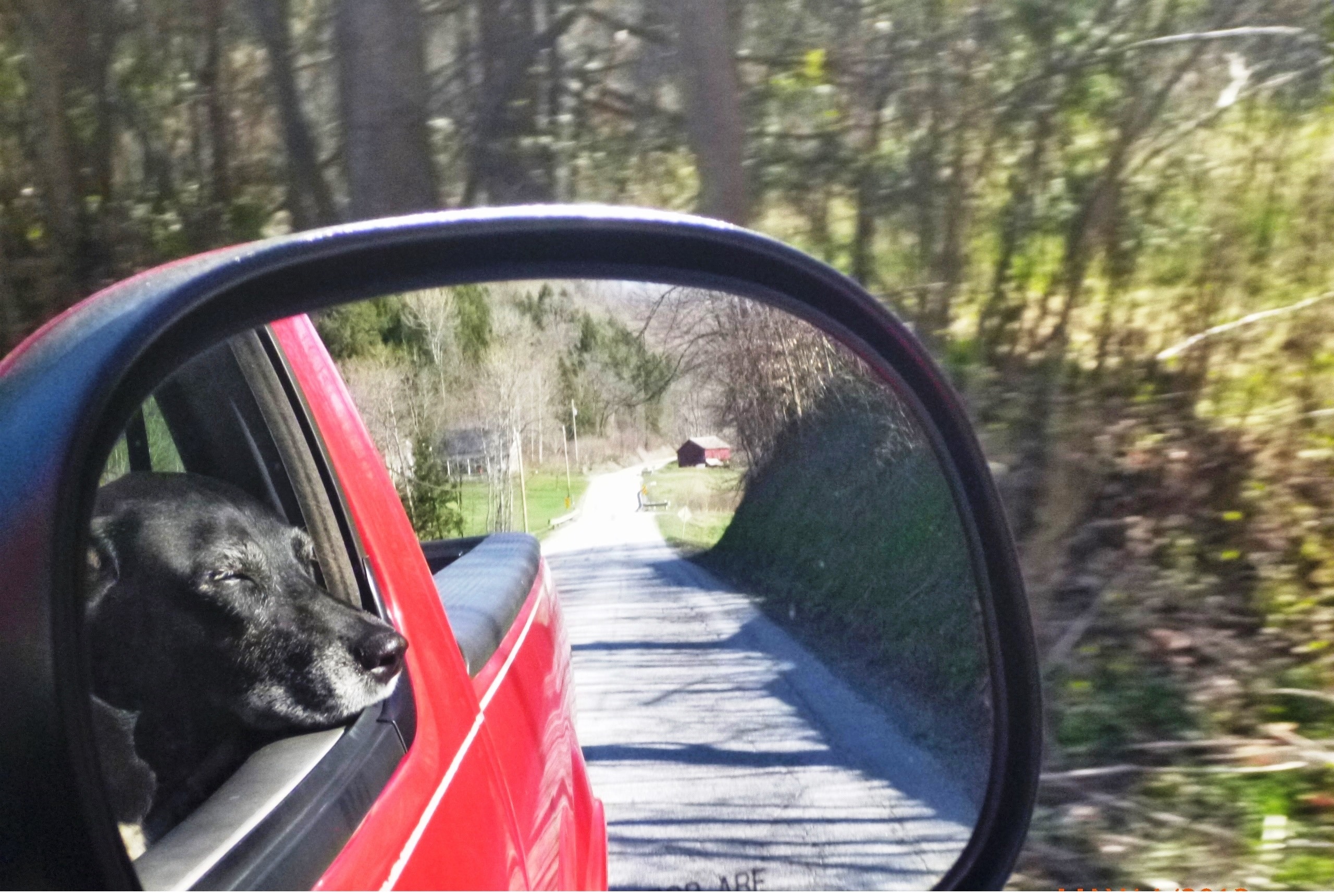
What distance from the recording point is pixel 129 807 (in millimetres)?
1224

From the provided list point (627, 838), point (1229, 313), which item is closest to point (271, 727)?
point (627, 838)

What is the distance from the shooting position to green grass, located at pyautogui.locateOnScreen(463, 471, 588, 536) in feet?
4.75

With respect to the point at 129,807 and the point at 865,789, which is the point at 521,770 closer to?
the point at 865,789

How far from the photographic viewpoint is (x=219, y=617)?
1.38 m

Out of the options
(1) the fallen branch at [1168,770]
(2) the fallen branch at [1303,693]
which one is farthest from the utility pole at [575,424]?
(2) the fallen branch at [1303,693]

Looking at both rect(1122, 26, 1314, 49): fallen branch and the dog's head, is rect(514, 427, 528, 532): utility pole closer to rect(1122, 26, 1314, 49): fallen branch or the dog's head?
the dog's head

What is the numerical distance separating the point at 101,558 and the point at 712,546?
743mm

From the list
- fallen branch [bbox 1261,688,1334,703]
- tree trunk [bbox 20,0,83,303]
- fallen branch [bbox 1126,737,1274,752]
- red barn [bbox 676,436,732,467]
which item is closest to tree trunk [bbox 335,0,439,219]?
tree trunk [bbox 20,0,83,303]

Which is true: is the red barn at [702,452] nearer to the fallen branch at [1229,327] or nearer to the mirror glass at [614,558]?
the mirror glass at [614,558]

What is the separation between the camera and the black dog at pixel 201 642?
48.6 inches

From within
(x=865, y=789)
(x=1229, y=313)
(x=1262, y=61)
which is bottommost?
(x=865, y=789)

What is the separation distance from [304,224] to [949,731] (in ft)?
19.6

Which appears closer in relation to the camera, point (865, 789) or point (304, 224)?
point (865, 789)

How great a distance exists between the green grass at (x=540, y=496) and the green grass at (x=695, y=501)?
9cm
